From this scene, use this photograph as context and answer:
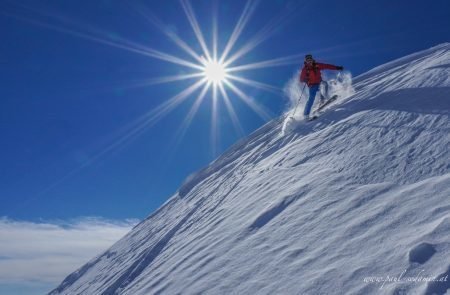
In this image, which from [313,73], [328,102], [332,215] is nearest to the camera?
[332,215]

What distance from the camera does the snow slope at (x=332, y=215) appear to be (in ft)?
13.2

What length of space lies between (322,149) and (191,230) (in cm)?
368

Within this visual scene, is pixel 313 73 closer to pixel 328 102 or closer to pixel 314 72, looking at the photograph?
pixel 314 72

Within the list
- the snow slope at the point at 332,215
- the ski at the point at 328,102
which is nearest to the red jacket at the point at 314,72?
the ski at the point at 328,102

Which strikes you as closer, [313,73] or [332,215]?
[332,215]

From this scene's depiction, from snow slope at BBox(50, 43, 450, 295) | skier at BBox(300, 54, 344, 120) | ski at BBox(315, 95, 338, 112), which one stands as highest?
skier at BBox(300, 54, 344, 120)

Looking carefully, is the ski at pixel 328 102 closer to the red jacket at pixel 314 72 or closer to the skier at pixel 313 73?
the skier at pixel 313 73

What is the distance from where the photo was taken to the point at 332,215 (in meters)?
5.46

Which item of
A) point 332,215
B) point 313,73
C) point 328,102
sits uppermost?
point 313,73

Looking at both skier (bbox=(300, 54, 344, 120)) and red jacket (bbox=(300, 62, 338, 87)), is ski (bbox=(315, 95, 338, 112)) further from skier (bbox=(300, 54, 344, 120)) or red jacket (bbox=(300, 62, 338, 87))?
red jacket (bbox=(300, 62, 338, 87))

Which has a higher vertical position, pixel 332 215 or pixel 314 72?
pixel 314 72

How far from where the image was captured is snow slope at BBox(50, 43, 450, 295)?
13.2 ft

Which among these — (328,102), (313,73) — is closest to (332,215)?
(328,102)

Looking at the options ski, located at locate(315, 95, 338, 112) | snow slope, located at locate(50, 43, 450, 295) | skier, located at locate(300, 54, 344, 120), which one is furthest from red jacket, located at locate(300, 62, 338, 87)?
snow slope, located at locate(50, 43, 450, 295)
